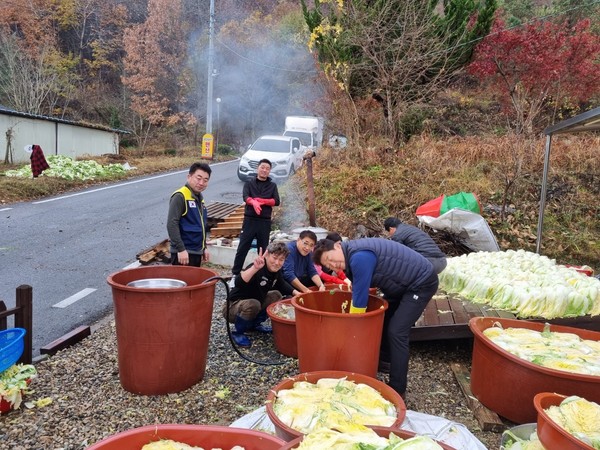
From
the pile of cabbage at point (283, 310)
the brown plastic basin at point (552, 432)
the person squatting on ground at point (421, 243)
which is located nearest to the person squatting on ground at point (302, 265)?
the pile of cabbage at point (283, 310)

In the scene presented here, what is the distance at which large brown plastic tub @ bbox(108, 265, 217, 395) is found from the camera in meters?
3.26

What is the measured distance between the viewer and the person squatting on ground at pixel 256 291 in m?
4.32

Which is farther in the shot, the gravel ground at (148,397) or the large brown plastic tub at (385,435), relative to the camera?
the gravel ground at (148,397)

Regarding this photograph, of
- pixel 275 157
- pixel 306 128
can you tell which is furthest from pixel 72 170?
pixel 306 128

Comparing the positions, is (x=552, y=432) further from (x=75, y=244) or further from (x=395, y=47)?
(x=395, y=47)

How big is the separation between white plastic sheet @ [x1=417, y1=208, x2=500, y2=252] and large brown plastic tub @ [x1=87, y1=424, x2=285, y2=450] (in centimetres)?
610

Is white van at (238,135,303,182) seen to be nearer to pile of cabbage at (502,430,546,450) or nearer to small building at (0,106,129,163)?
small building at (0,106,129,163)

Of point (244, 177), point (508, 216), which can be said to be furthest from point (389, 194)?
point (244, 177)

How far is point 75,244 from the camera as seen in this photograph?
862 centimetres

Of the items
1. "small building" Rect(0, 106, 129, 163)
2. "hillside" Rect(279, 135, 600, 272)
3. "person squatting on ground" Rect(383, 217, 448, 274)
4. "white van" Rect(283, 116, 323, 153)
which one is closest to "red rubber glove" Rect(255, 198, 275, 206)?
"person squatting on ground" Rect(383, 217, 448, 274)

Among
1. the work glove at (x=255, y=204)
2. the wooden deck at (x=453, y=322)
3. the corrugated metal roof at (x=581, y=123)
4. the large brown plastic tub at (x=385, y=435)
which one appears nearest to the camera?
the large brown plastic tub at (x=385, y=435)

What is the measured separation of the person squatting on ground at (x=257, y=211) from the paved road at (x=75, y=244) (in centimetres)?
183

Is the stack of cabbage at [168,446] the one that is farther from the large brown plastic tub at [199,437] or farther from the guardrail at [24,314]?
the guardrail at [24,314]

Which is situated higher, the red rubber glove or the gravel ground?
the red rubber glove
